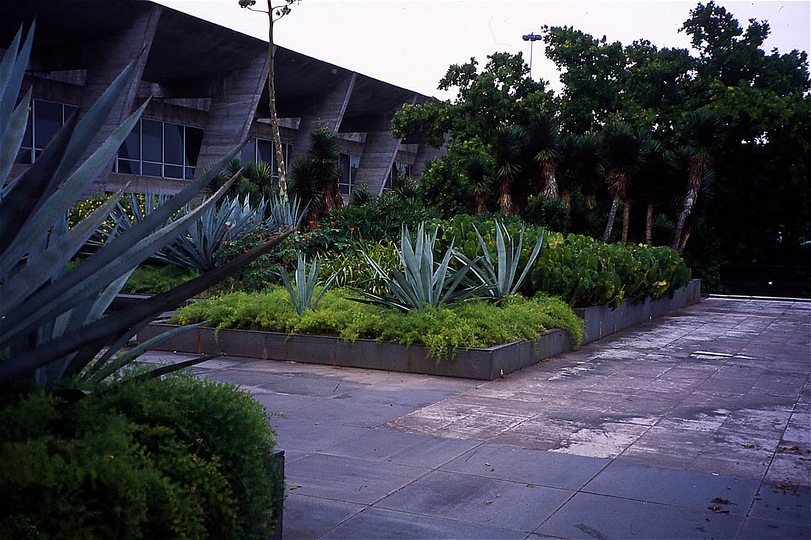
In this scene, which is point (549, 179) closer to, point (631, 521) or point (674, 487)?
point (674, 487)

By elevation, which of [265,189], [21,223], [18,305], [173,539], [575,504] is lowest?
[575,504]

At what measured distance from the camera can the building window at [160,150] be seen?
35.2 metres

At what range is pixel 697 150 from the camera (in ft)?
99.0

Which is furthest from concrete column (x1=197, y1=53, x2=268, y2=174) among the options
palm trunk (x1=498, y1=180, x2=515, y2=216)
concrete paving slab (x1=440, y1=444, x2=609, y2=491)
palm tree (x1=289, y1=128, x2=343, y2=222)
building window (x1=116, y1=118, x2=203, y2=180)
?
concrete paving slab (x1=440, y1=444, x2=609, y2=491)

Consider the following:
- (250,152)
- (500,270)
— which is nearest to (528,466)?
(500,270)

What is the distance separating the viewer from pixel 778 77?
38.1 metres

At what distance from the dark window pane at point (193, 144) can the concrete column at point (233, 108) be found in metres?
2.03

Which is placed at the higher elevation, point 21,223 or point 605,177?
point 605,177

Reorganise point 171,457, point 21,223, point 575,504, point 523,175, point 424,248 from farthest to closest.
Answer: point 523,175, point 424,248, point 575,504, point 171,457, point 21,223

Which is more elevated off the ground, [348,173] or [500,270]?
[348,173]

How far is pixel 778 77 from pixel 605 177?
13008 mm

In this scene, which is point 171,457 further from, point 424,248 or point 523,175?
point 523,175

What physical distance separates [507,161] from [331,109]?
15452 mm

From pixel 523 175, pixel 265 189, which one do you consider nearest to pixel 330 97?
pixel 523 175
